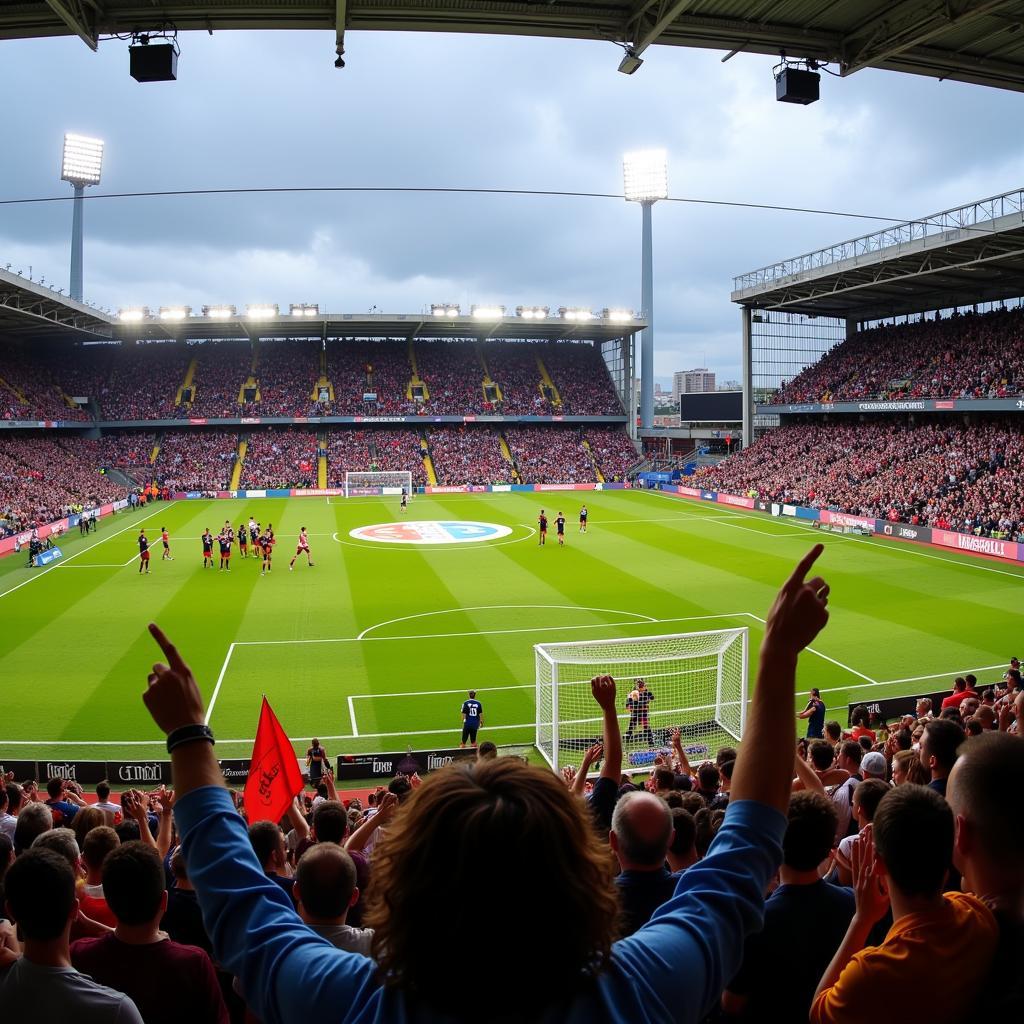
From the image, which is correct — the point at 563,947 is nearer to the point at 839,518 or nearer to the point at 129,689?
the point at 129,689

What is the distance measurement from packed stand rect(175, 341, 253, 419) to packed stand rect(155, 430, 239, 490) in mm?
2336

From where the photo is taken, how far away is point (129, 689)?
19.9m

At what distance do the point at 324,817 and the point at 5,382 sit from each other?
65237 mm

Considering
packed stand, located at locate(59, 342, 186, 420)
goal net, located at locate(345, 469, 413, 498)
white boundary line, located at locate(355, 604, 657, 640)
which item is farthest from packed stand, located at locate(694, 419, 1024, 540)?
packed stand, located at locate(59, 342, 186, 420)

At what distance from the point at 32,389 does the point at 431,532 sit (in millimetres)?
38817

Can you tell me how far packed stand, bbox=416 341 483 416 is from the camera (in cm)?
7431

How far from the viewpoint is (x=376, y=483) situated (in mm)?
65812

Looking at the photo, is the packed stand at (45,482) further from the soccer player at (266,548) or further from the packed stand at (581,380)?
the packed stand at (581,380)

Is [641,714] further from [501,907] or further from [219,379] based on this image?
[219,379]

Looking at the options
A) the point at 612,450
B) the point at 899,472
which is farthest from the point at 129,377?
the point at 899,472

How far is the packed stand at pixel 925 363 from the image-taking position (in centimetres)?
4509

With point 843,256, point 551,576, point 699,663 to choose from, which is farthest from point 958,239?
A: point 699,663

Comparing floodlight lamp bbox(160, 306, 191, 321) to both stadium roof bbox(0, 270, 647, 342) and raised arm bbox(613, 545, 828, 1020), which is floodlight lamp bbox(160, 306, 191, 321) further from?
raised arm bbox(613, 545, 828, 1020)

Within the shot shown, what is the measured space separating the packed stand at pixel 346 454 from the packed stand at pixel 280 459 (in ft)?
4.66
